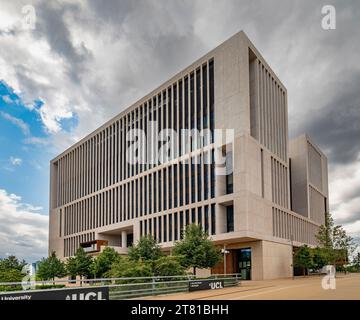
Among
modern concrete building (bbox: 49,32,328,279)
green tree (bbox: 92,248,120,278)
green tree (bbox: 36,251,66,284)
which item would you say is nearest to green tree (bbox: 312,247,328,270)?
modern concrete building (bbox: 49,32,328,279)

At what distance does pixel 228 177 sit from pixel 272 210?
30.7 ft

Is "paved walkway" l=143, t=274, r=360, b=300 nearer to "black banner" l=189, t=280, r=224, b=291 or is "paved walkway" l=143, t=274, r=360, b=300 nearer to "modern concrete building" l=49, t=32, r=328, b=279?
"black banner" l=189, t=280, r=224, b=291

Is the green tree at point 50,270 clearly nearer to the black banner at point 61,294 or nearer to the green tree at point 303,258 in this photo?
the green tree at point 303,258

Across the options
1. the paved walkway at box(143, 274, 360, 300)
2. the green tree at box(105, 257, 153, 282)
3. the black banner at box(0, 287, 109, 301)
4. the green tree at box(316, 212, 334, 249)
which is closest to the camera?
the black banner at box(0, 287, 109, 301)

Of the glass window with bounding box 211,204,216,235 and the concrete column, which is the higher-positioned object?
the glass window with bounding box 211,204,216,235

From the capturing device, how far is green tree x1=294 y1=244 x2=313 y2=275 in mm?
62219

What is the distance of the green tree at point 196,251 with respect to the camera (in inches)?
1563

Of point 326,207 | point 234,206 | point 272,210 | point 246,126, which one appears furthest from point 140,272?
point 326,207

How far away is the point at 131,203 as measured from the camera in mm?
74375

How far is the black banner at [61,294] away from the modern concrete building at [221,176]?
36.8 metres

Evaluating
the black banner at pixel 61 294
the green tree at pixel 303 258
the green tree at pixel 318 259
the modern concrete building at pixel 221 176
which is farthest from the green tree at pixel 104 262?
the black banner at pixel 61 294

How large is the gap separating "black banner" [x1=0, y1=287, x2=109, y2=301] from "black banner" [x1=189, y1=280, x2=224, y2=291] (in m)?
8.75

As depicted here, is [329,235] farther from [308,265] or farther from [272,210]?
[272,210]

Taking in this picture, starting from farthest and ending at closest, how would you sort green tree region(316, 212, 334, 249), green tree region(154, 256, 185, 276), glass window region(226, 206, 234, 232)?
green tree region(316, 212, 334, 249), glass window region(226, 206, 234, 232), green tree region(154, 256, 185, 276)
